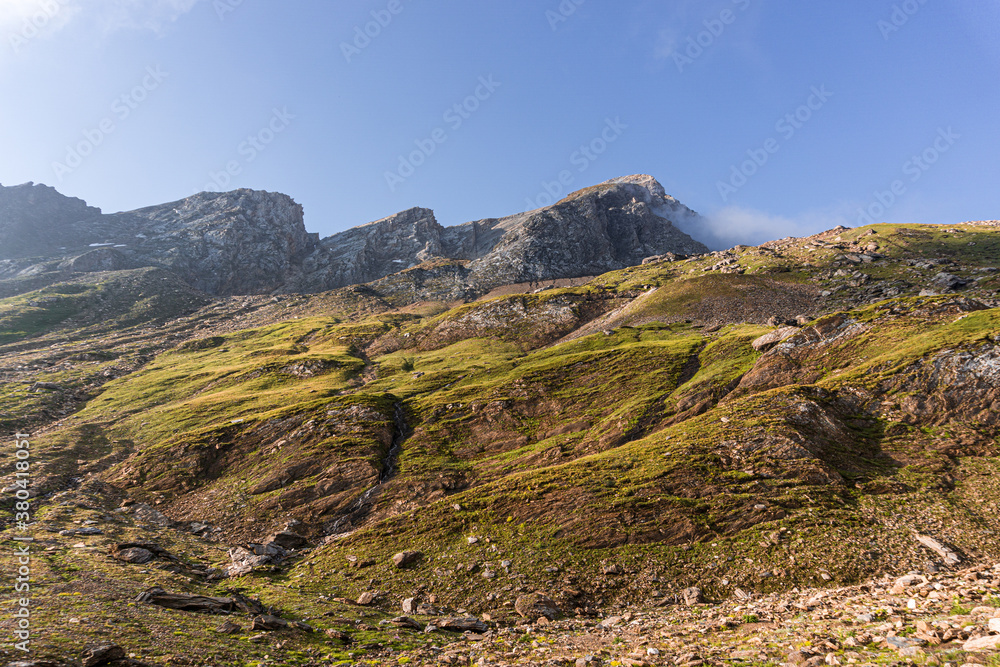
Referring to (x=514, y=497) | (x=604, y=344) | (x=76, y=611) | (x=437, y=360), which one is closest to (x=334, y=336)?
(x=437, y=360)

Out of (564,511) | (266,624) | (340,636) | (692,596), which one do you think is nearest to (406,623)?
(340,636)

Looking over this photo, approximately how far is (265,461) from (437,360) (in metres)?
62.3

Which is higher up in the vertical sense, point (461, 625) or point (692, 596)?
point (692, 596)

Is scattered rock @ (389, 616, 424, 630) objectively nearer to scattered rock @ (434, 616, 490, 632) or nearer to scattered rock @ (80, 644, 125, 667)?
scattered rock @ (434, 616, 490, 632)

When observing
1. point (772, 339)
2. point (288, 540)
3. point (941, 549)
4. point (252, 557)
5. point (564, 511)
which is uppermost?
point (772, 339)

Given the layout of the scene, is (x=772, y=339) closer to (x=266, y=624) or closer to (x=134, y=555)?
(x=266, y=624)

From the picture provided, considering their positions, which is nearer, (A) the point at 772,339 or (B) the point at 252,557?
(B) the point at 252,557

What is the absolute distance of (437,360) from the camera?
118 meters

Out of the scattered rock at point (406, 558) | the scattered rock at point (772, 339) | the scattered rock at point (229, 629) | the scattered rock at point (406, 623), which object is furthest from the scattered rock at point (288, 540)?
the scattered rock at point (772, 339)

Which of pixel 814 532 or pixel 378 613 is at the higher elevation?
pixel 814 532

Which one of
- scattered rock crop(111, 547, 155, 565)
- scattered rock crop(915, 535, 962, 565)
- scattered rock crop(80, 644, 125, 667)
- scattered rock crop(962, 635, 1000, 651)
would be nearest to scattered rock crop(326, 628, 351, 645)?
scattered rock crop(80, 644, 125, 667)

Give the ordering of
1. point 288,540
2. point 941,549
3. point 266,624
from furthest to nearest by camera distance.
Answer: point 288,540 < point 941,549 < point 266,624

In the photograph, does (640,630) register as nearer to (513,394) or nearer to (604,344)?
(513,394)

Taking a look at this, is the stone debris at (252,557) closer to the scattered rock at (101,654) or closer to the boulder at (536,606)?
the scattered rock at (101,654)
